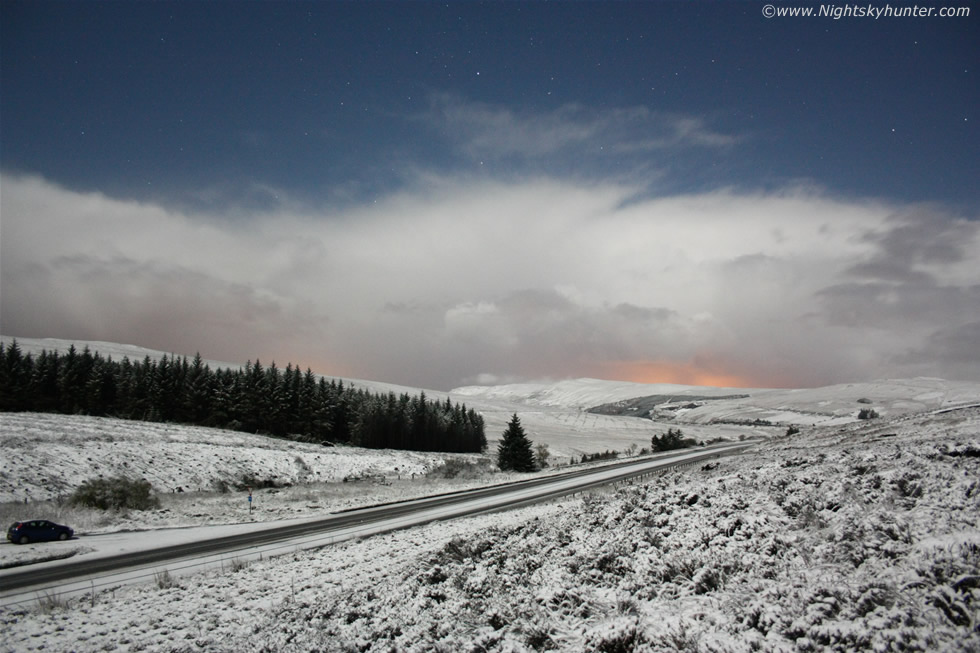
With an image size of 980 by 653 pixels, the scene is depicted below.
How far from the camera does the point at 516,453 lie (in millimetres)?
54844

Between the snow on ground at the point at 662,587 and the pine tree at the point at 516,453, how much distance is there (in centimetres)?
4127

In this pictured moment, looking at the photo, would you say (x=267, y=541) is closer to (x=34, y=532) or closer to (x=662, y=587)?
(x=34, y=532)

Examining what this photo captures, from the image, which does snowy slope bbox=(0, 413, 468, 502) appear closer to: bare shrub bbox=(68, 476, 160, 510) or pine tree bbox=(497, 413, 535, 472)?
bare shrub bbox=(68, 476, 160, 510)

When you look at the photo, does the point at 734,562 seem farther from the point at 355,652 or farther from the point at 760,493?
the point at 355,652

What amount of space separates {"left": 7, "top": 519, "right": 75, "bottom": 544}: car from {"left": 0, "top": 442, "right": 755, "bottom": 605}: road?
529 cm

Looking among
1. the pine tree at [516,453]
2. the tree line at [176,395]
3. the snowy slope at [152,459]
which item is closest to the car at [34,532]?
the snowy slope at [152,459]

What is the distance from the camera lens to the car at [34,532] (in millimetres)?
21016

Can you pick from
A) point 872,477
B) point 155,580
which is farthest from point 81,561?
point 872,477

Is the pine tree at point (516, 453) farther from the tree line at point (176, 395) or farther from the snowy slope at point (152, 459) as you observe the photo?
the tree line at point (176, 395)

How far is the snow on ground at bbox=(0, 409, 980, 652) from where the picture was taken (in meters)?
5.87

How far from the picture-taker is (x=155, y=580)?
14727 mm

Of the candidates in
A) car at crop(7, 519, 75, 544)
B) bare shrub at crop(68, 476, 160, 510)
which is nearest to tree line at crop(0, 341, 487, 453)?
bare shrub at crop(68, 476, 160, 510)

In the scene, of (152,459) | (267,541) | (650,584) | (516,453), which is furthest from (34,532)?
(516,453)

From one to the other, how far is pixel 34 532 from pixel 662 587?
2754cm
